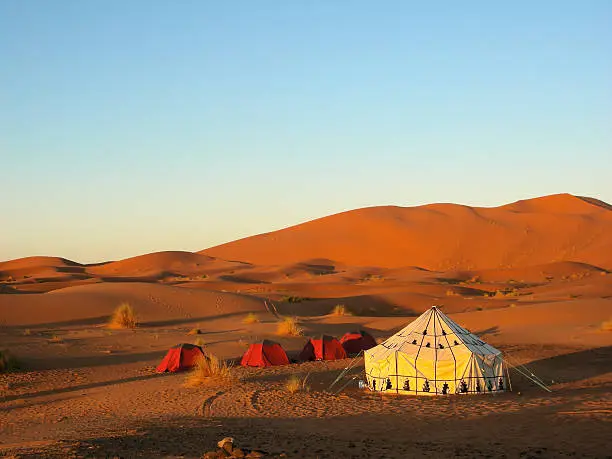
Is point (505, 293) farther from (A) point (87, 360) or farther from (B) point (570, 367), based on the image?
(A) point (87, 360)

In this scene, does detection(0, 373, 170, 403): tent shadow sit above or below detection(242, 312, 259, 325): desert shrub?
below

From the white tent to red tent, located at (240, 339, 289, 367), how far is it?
5393 mm

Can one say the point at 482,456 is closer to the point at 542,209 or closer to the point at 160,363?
the point at 160,363

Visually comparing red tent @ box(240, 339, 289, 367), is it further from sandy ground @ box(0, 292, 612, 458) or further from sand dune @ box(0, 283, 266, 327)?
sand dune @ box(0, 283, 266, 327)

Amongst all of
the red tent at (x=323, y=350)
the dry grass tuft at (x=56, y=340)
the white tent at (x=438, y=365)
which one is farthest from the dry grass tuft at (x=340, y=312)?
the white tent at (x=438, y=365)

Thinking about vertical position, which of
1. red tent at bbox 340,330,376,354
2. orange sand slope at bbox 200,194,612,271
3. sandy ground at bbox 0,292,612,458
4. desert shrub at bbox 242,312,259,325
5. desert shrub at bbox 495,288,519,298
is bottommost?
sandy ground at bbox 0,292,612,458

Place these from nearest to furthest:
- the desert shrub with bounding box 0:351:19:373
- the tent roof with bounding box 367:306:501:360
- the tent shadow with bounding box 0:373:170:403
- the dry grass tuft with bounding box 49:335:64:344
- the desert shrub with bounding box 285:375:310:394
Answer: the tent roof with bounding box 367:306:501:360, the desert shrub with bounding box 285:375:310:394, the tent shadow with bounding box 0:373:170:403, the desert shrub with bounding box 0:351:19:373, the dry grass tuft with bounding box 49:335:64:344

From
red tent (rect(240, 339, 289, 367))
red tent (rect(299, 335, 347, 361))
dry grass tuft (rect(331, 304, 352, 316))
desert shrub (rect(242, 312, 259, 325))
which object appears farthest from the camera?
dry grass tuft (rect(331, 304, 352, 316))

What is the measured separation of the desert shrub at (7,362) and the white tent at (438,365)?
441 inches

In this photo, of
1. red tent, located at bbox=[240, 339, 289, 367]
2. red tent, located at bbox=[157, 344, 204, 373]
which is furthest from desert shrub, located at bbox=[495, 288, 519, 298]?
red tent, located at bbox=[157, 344, 204, 373]

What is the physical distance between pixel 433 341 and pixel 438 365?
2.32ft

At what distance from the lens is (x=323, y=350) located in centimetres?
2422

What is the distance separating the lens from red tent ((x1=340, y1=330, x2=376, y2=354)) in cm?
2492

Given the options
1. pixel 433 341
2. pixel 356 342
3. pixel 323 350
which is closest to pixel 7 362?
pixel 323 350
